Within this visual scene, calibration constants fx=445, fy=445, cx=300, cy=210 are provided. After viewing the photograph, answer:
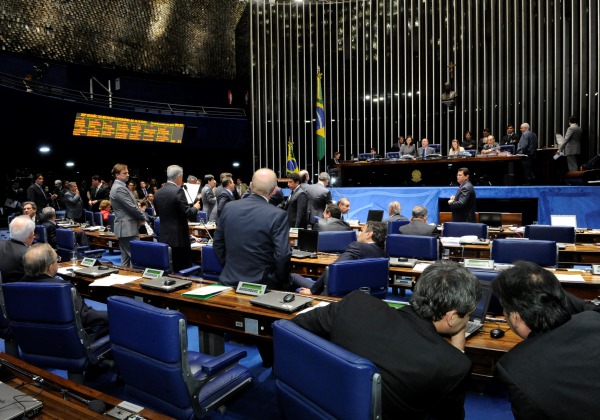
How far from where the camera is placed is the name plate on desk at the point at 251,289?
2660mm

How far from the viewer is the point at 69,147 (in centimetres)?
1131

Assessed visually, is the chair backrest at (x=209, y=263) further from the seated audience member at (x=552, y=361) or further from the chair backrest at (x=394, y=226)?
the seated audience member at (x=552, y=361)

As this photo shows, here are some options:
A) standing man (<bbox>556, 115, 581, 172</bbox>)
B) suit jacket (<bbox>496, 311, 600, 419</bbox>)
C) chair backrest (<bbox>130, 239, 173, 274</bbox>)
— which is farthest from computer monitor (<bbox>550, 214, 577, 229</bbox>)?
suit jacket (<bbox>496, 311, 600, 419</bbox>)

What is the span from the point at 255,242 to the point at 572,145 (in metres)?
8.21

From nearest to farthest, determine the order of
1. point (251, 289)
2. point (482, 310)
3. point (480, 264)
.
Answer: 1. point (482, 310)
2. point (251, 289)
3. point (480, 264)

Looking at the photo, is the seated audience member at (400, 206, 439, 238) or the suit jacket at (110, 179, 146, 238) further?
the suit jacket at (110, 179, 146, 238)

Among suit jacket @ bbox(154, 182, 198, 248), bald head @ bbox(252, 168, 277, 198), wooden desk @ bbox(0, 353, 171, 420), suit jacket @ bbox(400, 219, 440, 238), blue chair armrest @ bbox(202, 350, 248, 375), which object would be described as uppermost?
bald head @ bbox(252, 168, 277, 198)

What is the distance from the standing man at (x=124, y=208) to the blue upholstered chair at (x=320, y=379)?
3.75 metres

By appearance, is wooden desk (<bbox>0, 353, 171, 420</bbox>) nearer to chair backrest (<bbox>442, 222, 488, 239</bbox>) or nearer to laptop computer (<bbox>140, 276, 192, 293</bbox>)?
laptop computer (<bbox>140, 276, 192, 293</bbox>)

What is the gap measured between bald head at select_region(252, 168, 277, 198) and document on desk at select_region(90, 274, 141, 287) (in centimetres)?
113

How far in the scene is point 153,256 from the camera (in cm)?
395

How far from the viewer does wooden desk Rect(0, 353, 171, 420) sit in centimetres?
141

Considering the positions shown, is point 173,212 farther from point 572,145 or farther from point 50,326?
point 572,145

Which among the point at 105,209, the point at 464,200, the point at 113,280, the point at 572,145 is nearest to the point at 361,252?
the point at 113,280
